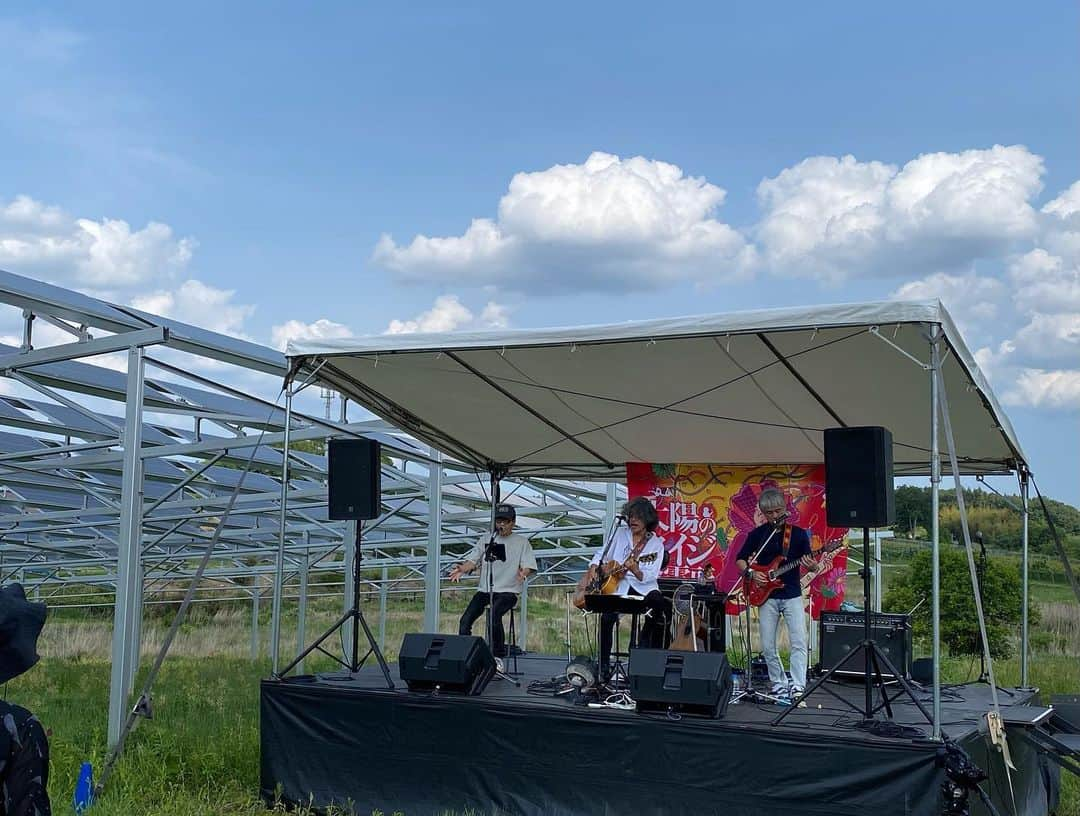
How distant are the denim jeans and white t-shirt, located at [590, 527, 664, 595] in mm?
686

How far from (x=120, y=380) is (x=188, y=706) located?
3.01 meters

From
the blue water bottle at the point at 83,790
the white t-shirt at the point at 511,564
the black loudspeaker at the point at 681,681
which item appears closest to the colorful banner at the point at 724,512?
the white t-shirt at the point at 511,564

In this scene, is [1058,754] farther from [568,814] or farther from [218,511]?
[218,511]

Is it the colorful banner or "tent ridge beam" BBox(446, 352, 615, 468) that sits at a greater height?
"tent ridge beam" BBox(446, 352, 615, 468)

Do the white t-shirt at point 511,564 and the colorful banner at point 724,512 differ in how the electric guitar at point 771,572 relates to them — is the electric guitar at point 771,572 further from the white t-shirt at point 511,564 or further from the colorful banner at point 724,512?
the colorful banner at point 724,512

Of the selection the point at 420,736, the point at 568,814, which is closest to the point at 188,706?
the point at 420,736

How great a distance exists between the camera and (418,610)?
30.9 metres

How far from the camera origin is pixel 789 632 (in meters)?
6.61

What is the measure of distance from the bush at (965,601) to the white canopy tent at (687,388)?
688 cm

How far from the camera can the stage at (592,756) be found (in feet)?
16.9

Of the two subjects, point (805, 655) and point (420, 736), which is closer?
point (420, 736)

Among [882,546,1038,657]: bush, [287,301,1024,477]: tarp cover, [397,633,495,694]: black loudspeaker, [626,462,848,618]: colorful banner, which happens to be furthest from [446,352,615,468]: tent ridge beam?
[882,546,1038,657]: bush

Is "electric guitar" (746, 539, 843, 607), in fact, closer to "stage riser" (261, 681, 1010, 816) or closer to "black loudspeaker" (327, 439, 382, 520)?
"stage riser" (261, 681, 1010, 816)

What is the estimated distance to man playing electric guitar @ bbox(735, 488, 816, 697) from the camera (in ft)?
21.1
